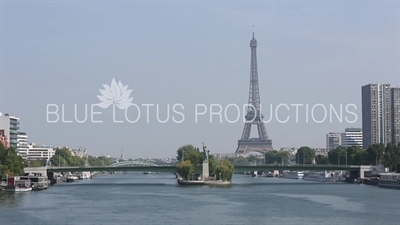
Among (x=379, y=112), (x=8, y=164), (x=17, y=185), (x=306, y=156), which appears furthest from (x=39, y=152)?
(x=17, y=185)

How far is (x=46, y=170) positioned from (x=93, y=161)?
211 feet

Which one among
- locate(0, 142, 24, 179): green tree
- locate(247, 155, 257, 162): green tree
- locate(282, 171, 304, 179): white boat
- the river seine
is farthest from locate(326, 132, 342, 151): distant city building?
the river seine

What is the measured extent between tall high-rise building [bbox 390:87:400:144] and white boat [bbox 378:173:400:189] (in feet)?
175

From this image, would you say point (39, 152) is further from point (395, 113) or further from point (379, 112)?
point (395, 113)

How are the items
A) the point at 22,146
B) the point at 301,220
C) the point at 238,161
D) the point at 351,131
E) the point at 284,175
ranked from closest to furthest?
1. the point at 301,220
2. the point at 284,175
3. the point at 22,146
4. the point at 238,161
5. the point at 351,131

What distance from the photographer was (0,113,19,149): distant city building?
275ft

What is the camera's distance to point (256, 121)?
5108 inches

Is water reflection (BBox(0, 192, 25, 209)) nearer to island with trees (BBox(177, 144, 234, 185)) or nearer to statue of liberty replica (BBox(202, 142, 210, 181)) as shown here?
island with trees (BBox(177, 144, 234, 185))

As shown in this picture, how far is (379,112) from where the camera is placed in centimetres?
11488

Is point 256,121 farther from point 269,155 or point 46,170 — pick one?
point 46,170

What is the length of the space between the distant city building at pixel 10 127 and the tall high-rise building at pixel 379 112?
173 feet

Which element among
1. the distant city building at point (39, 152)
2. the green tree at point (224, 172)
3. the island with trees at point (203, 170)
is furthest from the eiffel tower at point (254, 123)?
the green tree at point (224, 172)

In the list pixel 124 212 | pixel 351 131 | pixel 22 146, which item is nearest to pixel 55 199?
pixel 124 212

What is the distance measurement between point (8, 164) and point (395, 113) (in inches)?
2781
